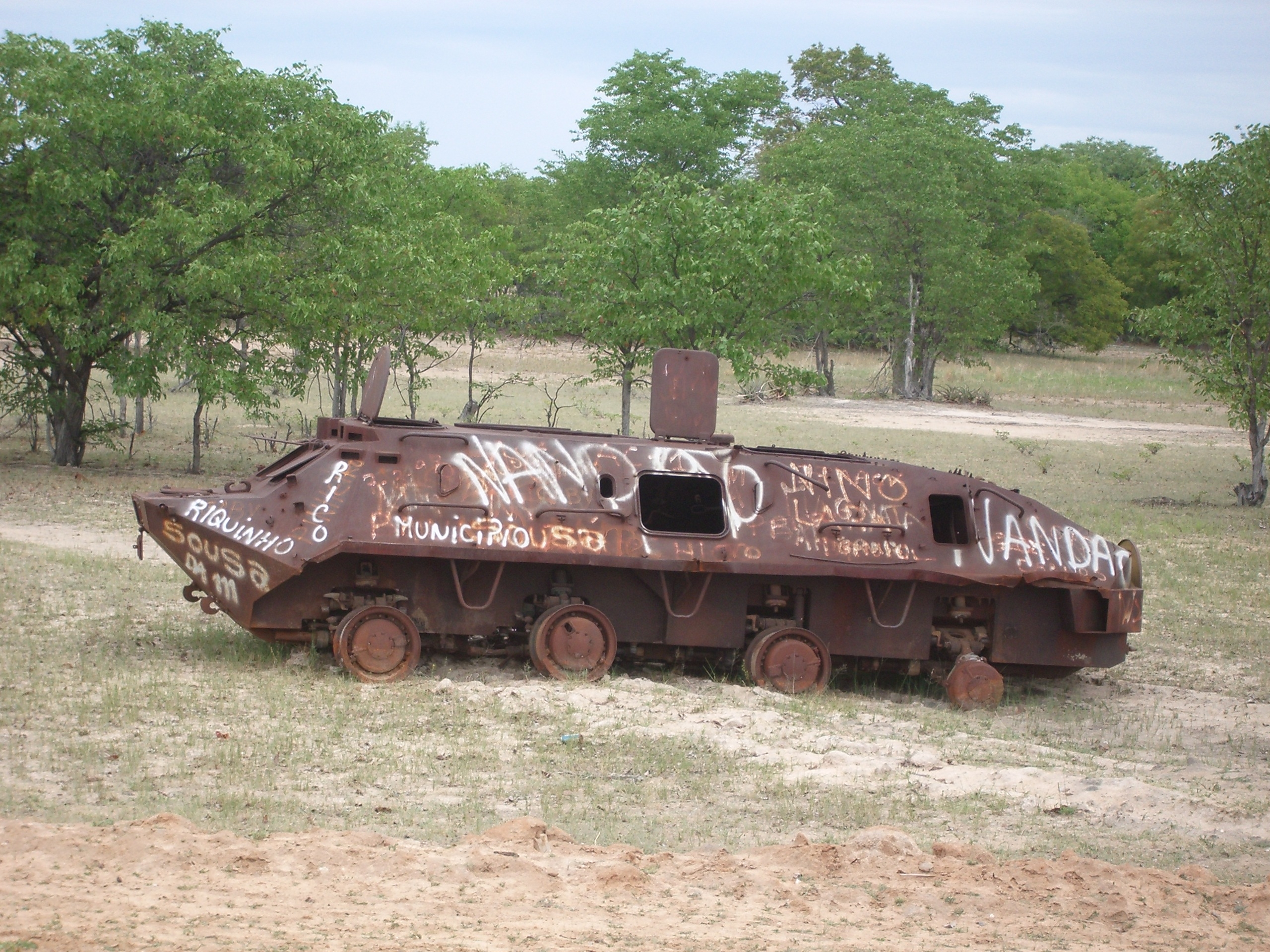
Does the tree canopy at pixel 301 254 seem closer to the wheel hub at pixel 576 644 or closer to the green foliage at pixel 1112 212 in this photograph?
the wheel hub at pixel 576 644

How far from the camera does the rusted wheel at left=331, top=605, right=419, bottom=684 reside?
414 inches

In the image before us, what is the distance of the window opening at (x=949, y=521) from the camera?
465 inches

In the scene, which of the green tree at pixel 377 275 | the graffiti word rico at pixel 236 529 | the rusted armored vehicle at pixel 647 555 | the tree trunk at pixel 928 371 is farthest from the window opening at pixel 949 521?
the tree trunk at pixel 928 371

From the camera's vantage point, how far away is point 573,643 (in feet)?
36.0

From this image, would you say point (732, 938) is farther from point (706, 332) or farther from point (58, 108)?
point (58, 108)

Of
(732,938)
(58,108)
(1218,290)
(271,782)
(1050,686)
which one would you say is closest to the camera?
(732,938)

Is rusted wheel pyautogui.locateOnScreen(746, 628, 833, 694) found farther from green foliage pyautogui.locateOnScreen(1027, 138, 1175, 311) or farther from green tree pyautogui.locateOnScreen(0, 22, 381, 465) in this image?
green foliage pyautogui.locateOnScreen(1027, 138, 1175, 311)

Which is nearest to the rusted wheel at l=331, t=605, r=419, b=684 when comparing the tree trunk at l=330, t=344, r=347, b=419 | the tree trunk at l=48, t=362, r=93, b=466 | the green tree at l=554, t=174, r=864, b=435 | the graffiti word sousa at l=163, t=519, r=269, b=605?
the graffiti word sousa at l=163, t=519, r=269, b=605

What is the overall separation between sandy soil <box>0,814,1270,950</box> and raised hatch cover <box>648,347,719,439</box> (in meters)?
5.52

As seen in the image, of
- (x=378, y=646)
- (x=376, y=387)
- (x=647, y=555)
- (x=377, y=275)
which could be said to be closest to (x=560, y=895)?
(x=378, y=646)

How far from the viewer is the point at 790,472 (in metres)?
11.6

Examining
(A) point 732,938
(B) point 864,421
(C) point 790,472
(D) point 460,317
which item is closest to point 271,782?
(A) point 732,938

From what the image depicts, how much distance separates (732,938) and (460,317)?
20499 mm

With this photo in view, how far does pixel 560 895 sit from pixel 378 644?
15.2ft
